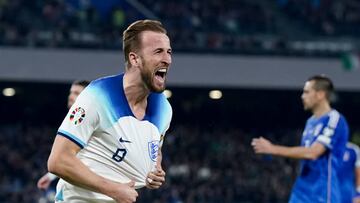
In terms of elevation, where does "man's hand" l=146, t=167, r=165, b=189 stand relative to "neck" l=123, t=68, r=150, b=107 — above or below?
below

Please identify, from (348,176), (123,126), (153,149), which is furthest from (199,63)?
(123,126)

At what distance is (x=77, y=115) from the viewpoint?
4820 millimetres

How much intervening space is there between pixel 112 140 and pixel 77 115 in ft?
0.96

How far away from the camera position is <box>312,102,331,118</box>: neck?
8.26 meters

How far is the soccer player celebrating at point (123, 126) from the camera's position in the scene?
4.81 metres

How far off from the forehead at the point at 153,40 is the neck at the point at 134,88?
0.18m

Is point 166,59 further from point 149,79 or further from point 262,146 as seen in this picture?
point 262,146

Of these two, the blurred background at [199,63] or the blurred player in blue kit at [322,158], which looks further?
the blurred background at [199,63]

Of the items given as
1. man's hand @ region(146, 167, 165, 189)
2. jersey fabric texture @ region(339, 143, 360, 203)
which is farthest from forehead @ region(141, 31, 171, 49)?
jersey fabric texture @ region(339, 143, 360, 203)

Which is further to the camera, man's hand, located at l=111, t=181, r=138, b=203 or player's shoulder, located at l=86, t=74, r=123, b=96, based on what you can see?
player's shoulder, located at l=86, t=74, r=123, b=96

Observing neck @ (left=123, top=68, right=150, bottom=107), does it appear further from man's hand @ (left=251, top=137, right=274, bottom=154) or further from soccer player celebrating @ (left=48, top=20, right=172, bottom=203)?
man's hand @ (left=251, top=137, right=274, bottom=154)

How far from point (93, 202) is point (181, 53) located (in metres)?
19.7

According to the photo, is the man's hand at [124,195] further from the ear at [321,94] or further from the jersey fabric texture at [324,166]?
the ear at [321,94]

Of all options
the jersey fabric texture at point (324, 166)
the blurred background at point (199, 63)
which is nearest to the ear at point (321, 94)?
the jersey fabric texture at point (324, 166)
